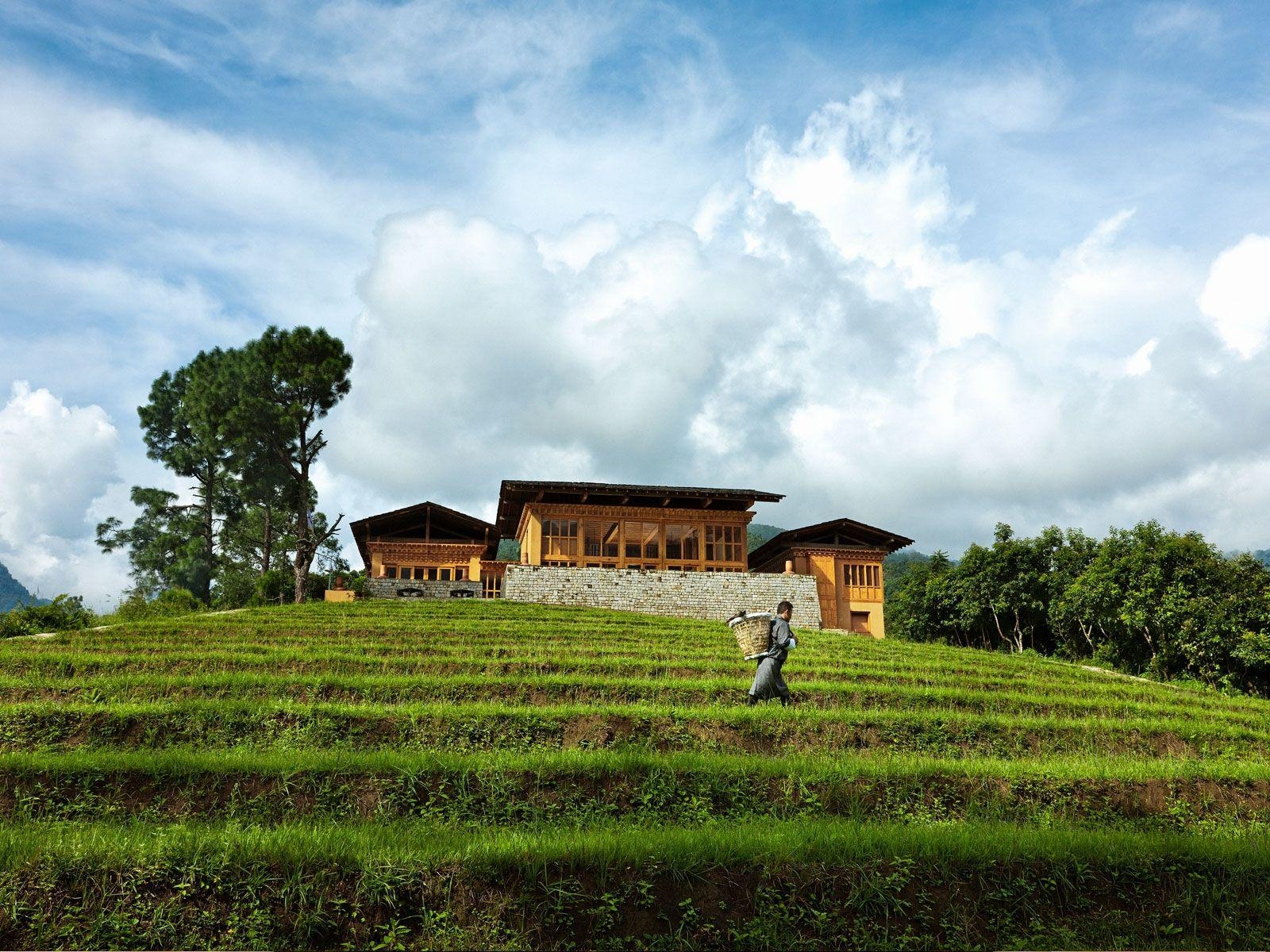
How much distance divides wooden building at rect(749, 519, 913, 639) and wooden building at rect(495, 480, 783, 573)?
313cm

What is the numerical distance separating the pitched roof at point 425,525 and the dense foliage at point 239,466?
2425mm

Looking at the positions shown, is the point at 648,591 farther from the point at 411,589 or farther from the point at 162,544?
the point at 162,544

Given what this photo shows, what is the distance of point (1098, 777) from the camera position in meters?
9.90

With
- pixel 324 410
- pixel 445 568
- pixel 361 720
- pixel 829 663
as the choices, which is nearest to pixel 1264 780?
pixel 829 663

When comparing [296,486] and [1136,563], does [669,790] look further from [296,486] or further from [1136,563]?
[296,486]

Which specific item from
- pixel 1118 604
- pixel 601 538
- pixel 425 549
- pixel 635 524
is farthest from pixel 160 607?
pixel 1118 604

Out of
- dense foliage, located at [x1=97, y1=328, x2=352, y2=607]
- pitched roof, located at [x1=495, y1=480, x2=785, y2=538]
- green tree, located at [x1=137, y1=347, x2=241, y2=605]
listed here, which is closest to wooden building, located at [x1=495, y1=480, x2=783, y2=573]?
pitched roof, located at [x1=495, y1=480, x2=785, y2=538]

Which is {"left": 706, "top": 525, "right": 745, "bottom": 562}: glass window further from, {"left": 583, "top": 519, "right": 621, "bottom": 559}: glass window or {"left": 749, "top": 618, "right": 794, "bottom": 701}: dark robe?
{"left": 749, "top": 618, "right": 794, "bottom": 701}: dark robe

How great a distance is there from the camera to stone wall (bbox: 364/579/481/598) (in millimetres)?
37406

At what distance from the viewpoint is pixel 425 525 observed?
43.3 meters

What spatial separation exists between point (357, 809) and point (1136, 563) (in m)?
29.9

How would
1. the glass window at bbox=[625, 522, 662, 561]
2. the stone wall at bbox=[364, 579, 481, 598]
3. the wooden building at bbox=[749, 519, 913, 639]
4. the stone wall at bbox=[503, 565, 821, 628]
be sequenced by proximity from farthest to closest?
the wooden building at bbox=[749, 519, 913, 639]
the glass window at bbox=[625, 522, 662, 561]
the stone wall at bbox=[364, 579, 481, 598]
the stone wall at bbox=[503, 565, 821, 628]

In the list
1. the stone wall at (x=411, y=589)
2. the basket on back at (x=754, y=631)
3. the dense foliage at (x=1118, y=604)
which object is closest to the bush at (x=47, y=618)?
the stone wall at (x=411, y=589)

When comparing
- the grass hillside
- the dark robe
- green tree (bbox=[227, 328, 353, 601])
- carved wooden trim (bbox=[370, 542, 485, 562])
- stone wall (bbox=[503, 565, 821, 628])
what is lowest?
the grass hillside
